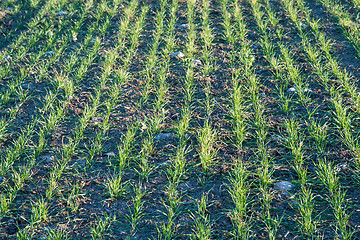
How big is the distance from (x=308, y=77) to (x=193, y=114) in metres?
1.71

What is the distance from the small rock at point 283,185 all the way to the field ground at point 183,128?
0.05 feet

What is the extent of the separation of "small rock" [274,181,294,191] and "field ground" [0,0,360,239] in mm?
15

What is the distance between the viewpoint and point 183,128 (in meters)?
3.96

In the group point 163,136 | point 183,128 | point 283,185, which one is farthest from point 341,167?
point 163,136

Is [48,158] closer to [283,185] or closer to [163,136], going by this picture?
[163,136]

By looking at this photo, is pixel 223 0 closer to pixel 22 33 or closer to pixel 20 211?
pixel 22 33

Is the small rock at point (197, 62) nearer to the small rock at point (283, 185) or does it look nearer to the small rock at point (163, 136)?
the small rock at point (163, 136)

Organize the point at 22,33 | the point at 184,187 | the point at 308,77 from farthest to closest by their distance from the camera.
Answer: the point at 22,33 < the point at 308,77 < the point at 184,187

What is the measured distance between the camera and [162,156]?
12.1 ft

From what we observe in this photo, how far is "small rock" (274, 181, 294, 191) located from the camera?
3.18 meters

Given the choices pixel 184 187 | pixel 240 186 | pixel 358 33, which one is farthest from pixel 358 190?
pixel 358 33

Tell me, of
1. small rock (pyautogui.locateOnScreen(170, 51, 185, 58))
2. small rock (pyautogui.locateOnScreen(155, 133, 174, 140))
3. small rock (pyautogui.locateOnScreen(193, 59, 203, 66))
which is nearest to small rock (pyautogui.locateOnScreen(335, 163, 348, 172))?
small rock (pyautogui.locateOnScreen(155, 133, 174, 140))

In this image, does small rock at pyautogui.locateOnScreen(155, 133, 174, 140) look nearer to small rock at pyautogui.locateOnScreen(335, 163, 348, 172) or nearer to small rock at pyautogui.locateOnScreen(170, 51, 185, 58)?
small rock at pyautogui.locateOnScreen(335, 163, 348, 172)

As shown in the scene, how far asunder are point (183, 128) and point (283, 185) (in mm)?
1267
